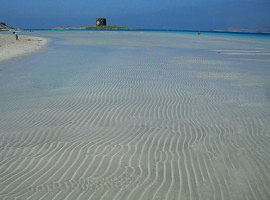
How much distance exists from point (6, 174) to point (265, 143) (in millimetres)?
5612

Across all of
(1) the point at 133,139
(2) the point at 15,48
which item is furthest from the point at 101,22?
(1) the point at 133,139

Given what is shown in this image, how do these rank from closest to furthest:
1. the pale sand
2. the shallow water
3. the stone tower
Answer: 1. the shallow water
2. the pale sand
3. the stone tower

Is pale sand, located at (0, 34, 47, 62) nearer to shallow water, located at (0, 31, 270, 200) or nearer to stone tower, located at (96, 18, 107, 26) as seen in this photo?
shallow water, located at (0, 31, 270, 200)

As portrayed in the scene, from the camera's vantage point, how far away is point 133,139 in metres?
6.71

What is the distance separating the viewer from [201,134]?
23.2ft

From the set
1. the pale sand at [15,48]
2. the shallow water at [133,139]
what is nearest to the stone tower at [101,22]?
the pale sand at [15,48]

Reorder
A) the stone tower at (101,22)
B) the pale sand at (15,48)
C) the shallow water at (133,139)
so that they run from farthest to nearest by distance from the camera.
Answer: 1. the stone tower at (101,22)
2. the pale sand at (15,48)
3. the shallow water at (133,139)

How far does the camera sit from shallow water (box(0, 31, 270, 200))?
4.75m

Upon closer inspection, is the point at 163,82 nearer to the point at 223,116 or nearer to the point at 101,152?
the point at 223,116

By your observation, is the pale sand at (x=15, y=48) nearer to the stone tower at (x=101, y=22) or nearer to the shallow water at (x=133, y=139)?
the shallow water at (x=133, y=139)

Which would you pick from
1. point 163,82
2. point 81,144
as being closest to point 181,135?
point 81,144

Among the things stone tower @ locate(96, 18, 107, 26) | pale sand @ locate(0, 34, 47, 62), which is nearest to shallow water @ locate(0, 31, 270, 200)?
pale sand @ locate(0, 34, 47, 62)

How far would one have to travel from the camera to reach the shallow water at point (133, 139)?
475 cm

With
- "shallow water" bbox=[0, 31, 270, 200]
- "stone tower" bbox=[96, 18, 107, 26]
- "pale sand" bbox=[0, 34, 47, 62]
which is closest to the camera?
"shallow water" bbox=[0, 31, 270, 200]
